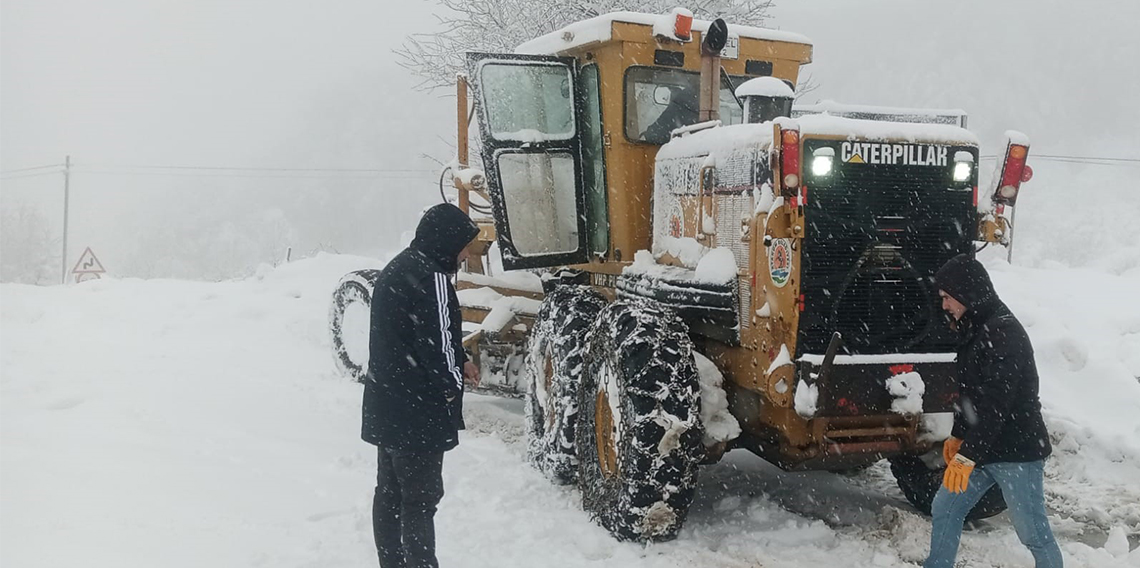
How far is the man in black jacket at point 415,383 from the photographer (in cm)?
382

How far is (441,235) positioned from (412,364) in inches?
23.1

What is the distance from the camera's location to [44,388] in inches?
301

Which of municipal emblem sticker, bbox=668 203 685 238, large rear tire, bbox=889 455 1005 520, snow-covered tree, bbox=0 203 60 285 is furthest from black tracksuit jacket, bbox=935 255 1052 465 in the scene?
snow-covered tree, bbox=0 203 60 285

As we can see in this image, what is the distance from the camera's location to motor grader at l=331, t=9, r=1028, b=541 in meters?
4.62

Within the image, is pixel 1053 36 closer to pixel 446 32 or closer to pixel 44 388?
pixel 446 32

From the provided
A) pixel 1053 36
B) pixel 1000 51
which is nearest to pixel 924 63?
pixel 1000 51

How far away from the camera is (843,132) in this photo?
15.1ft

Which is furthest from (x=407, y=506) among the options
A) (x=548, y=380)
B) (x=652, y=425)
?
(x=548, y=380)

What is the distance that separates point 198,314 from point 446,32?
27.5 ft

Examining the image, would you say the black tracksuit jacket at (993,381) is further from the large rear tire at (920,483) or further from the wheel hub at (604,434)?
the wheel hub at (604,434)

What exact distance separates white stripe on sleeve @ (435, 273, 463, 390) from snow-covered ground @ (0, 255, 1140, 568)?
1229mm

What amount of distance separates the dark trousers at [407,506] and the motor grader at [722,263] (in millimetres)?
1252

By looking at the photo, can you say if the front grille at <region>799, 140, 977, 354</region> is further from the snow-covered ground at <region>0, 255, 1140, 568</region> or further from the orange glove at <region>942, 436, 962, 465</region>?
the snow-covered ground at <region>0, 255, 1140, 568</region>

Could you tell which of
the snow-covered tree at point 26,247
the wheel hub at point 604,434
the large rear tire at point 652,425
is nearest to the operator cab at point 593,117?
the wheel hub at point 604,434
